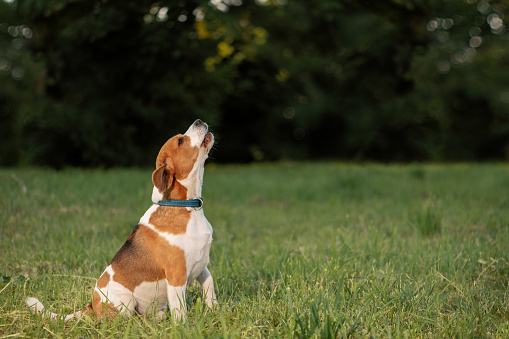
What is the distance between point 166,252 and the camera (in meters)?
3.15

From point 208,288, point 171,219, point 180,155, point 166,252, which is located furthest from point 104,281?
point 180,155

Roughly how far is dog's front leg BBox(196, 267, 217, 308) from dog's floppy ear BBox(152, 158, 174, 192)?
73cm

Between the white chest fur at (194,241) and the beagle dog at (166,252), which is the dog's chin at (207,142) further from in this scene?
the white chest fur at (194,241)

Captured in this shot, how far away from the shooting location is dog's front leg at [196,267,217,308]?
3.32m

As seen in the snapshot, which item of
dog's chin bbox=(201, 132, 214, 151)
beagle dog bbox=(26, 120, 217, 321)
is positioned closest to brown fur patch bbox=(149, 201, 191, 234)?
beagle dog bbox=(26, 120, 217, 321)

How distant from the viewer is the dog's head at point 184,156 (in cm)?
332

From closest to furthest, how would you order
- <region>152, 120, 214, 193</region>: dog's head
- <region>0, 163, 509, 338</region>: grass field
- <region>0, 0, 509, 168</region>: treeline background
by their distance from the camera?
<region>0, 163, 509, 338</region>: grass field, <region>152, 120, 214, 193</region>: dog's head, <region>0, 0, 509, 168</region>: treeline background

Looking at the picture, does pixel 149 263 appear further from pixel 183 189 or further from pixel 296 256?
pixel 296 256

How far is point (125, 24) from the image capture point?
11750 mm

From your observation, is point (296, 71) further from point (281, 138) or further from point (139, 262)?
point (139, 262)

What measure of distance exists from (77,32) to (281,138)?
9.43 metres

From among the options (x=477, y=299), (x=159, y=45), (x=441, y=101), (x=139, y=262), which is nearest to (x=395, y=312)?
(x=477, y=299)

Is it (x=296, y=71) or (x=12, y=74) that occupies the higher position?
(x=296, y=71)

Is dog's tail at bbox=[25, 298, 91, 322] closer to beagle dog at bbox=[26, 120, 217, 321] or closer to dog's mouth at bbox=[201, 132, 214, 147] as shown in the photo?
beagle dog at bbox=[26, 120, 217, 321]
